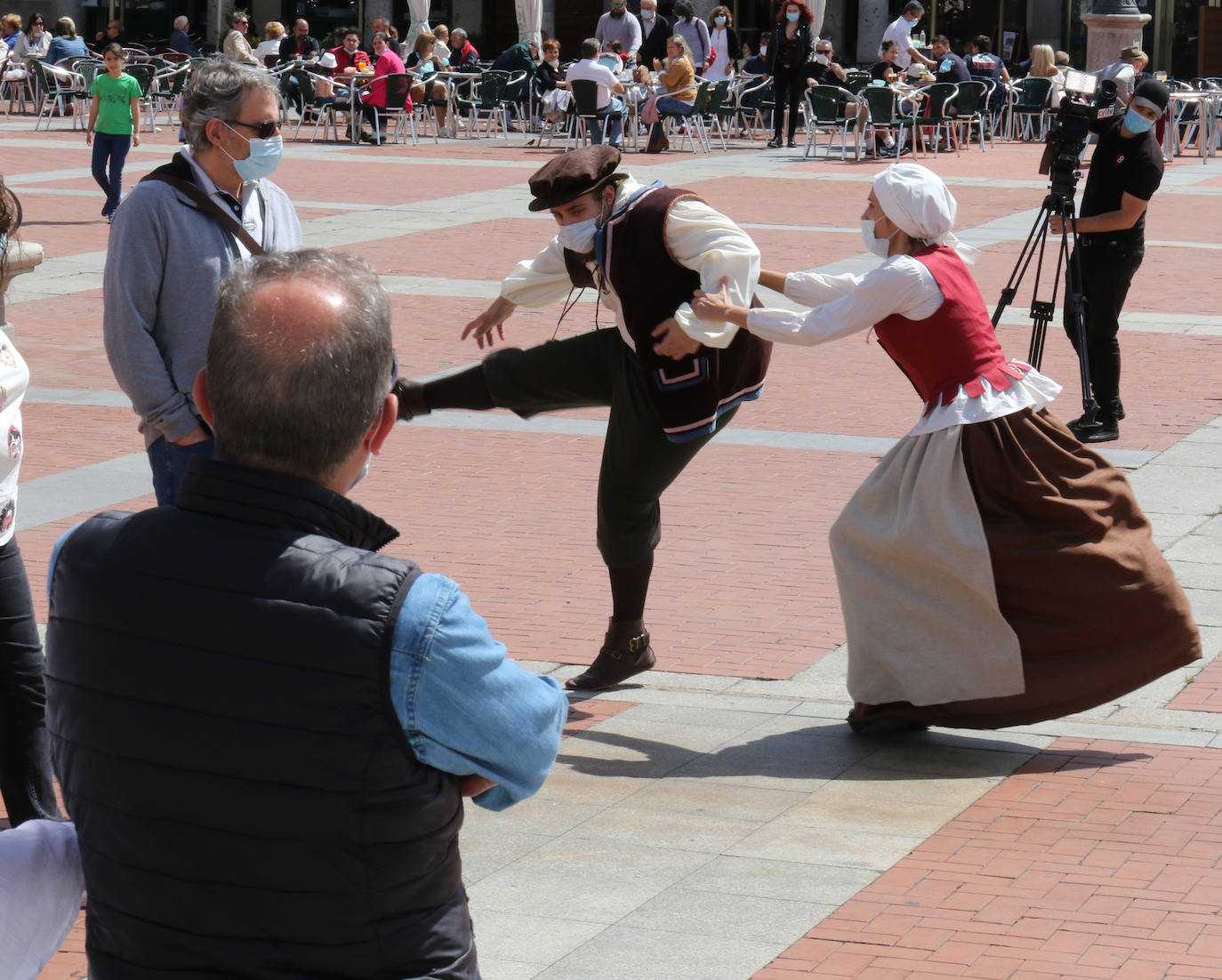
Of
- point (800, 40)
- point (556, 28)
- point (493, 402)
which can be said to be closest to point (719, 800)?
point (493, 402)

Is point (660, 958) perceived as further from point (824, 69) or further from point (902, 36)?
point (902, 36)

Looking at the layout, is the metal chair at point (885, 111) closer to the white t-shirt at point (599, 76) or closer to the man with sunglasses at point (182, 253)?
the white t-shirt at point (599, 76)

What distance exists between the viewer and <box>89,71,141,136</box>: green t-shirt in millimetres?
16812

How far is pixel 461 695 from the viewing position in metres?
1.96

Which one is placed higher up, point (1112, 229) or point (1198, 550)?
point (1112, 229)

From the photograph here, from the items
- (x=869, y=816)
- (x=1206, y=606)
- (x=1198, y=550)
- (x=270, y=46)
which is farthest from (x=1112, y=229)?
(x=270, y=46)

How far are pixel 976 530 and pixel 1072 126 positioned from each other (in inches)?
180

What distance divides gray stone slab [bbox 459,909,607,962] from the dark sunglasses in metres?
2.04

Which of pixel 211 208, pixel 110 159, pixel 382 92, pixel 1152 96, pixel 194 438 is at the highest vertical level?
pixel 1152 96

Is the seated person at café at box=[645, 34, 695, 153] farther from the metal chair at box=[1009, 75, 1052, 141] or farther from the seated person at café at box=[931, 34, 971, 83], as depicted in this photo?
the metal chair at box=[1009, 75, 1052, 141]

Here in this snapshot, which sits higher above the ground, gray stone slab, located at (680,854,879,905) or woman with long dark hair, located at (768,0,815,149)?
woman with long dark hair, located at (768,0,815,149)

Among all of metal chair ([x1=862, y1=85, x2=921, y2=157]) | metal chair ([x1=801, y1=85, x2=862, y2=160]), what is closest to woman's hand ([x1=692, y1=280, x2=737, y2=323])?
metal chair ([x1=862, y1=85, x2=921, y2=157])

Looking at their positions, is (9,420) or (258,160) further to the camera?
(258,160)

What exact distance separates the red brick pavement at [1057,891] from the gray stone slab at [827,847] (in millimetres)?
56
